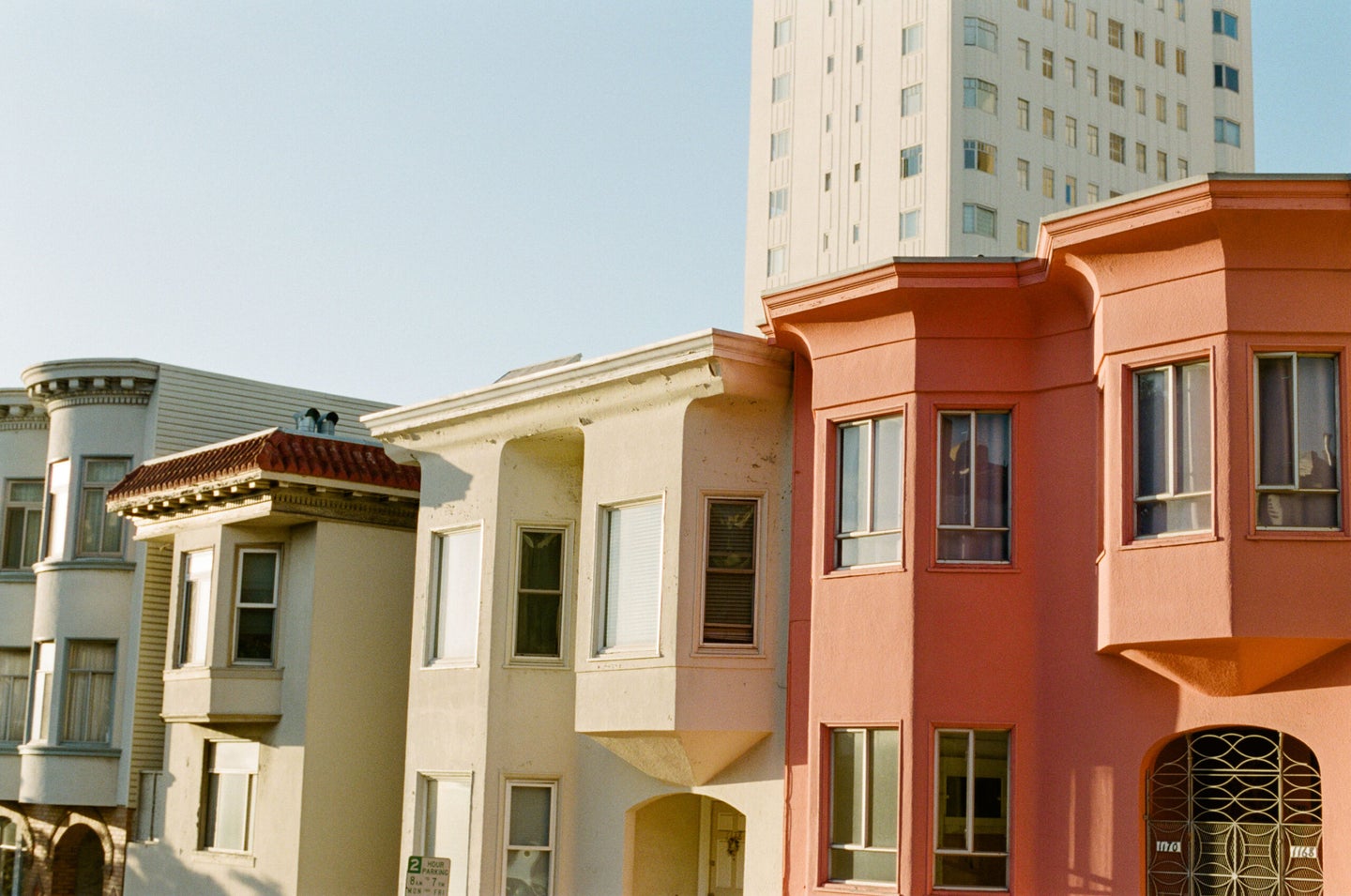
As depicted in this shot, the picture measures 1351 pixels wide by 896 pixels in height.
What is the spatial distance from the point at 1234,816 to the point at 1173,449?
133 inches

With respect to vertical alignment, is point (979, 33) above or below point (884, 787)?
above

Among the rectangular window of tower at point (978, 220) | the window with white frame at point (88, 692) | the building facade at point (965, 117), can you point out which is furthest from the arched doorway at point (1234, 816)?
the rectangular window of tower at point (978, 220)

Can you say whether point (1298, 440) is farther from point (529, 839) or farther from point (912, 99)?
point (912, 99)

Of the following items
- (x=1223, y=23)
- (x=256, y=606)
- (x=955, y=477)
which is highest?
(x=1223, y=23)

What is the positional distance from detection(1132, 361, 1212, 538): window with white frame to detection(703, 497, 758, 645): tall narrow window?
5.31 meters

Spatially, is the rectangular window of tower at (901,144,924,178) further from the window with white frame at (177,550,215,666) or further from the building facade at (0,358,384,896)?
the window with white frame at (177,550,215,666)

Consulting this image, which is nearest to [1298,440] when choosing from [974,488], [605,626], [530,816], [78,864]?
[974,488]

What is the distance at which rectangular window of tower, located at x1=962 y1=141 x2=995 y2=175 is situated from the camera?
6153cm

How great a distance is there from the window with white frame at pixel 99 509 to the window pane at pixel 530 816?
38.0 feet

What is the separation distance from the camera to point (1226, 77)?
232 feet

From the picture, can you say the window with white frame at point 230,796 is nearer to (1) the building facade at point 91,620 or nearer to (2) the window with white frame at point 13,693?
(1) the building facade at point 91,620

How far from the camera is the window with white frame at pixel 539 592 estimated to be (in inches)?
901

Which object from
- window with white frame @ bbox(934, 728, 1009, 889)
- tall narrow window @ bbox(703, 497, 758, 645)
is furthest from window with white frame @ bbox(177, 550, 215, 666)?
window with white frame @ bbox(934, 728, 1009, 889)

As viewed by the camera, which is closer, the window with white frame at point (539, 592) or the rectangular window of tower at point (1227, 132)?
the window with white frame at point (539, 592)
